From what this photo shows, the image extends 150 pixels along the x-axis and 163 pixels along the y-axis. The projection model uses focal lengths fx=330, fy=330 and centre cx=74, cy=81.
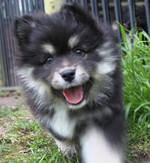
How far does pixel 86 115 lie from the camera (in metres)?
2.29

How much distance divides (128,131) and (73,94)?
818mm

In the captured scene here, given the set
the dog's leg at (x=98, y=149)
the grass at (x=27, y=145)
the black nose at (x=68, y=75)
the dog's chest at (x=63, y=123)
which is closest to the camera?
the black nose at (x=68, y=75)

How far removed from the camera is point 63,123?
7.68ft

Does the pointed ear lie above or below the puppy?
above

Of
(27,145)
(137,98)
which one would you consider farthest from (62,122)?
A: (137,98)

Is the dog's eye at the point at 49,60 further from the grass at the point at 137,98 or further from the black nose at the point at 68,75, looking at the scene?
the grass at the point at 137,98

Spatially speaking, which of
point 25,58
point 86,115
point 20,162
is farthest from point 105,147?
point 25,58

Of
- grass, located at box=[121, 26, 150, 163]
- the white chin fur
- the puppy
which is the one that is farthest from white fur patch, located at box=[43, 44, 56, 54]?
grass, located at box=[121, 26, 150, 163]

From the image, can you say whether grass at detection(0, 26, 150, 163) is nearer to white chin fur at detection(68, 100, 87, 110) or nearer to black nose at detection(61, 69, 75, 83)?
white chin fur at detection(68, 100, 87, 110)

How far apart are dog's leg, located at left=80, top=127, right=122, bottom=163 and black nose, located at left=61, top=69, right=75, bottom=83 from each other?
41 cm

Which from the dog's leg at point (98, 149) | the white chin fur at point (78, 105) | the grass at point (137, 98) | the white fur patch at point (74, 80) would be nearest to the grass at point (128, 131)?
the grass at point (137, 98)

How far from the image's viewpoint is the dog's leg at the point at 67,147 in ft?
8.33

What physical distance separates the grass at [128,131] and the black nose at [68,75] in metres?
0.65

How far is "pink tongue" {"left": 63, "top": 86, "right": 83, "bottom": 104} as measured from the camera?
7.25ft
